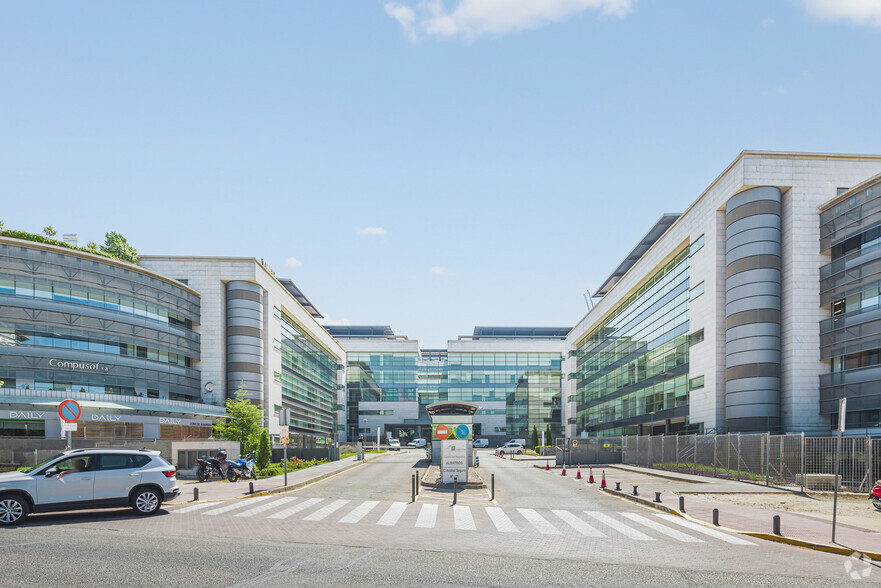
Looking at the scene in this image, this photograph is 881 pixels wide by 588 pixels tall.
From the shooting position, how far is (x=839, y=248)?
143 feet

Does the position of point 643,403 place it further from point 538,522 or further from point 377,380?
point 377,380

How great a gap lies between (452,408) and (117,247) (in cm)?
4145

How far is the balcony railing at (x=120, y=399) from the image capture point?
4494cm

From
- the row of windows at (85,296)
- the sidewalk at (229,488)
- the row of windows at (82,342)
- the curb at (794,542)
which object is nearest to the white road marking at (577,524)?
the curb at (794,542)

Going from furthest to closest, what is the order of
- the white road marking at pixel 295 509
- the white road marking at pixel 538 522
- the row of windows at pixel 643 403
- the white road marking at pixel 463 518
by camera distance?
the row of windows at pixel 643 403, the white road marking at pixel 295 509, the white road marking at pixel 463 518, the white road marking at pixel 538 522

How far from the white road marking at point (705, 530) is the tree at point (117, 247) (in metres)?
60.1

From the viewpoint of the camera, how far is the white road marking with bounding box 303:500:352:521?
59.4ft

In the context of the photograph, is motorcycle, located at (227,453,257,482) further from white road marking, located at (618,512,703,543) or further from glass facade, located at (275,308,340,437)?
glass facade, located at (275,308,340,437)

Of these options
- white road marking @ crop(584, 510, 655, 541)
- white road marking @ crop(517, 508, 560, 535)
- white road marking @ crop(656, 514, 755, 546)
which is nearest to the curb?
white road marking @ crop(656, 514, 755, 546)

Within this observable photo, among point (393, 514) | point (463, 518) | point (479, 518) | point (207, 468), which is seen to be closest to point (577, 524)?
point (479, 518)

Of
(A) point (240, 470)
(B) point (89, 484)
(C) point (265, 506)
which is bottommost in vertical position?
(A) point (240, 470)

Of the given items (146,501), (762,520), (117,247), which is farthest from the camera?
(117,247)

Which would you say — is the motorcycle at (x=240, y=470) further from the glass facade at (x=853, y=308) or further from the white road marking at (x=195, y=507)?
the glass facade at (x=853, y=308)

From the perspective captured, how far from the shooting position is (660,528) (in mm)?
16766
